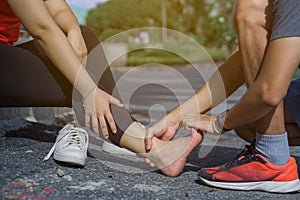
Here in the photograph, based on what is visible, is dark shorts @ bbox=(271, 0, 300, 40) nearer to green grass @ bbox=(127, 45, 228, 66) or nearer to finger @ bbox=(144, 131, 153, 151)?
finger @ bbox=(144, 131, 153, 151)

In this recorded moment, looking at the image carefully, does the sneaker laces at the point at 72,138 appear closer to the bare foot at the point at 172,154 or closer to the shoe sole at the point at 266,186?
the bare foot at the point at 172,154

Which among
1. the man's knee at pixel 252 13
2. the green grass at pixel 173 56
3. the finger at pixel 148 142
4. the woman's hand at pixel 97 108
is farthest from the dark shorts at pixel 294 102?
the green grass at pixel 173 56

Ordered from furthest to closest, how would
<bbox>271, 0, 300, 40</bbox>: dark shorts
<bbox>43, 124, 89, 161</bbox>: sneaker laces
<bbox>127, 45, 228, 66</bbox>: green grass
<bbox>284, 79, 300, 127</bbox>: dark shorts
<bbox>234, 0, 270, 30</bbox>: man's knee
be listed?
<bbox>127, 45, 228, 66</bbox>: green grass, <bbox>43, 124, 89, 161</bbox>: sneaker laces, <bbox>284, 79, 300, 127</bbox>: dark shorts, <bbox>234, 0, 270, 30</bbox>: man's knee, <bbox>271, 0, 300, 40</bbox>: dark shorts

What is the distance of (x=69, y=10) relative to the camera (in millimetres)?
2318

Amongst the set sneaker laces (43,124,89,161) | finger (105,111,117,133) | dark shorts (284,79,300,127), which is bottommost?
sneaker laces (43,124,89,161)

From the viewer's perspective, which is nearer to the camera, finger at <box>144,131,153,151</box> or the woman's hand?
the woman's hand

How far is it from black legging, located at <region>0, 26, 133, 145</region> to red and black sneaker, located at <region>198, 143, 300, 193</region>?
64 cm

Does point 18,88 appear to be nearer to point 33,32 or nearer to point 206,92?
point 33,32

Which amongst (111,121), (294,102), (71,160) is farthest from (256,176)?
(71,160)

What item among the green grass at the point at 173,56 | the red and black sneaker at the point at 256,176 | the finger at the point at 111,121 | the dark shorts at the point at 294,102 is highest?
the dark shorts at the point at 294,102

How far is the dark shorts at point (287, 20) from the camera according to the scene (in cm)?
153

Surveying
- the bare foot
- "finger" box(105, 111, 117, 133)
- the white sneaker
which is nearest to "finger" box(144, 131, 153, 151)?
the bare foot

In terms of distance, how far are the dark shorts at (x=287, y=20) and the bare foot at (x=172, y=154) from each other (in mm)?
592

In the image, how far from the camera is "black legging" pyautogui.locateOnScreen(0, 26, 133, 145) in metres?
2.07
